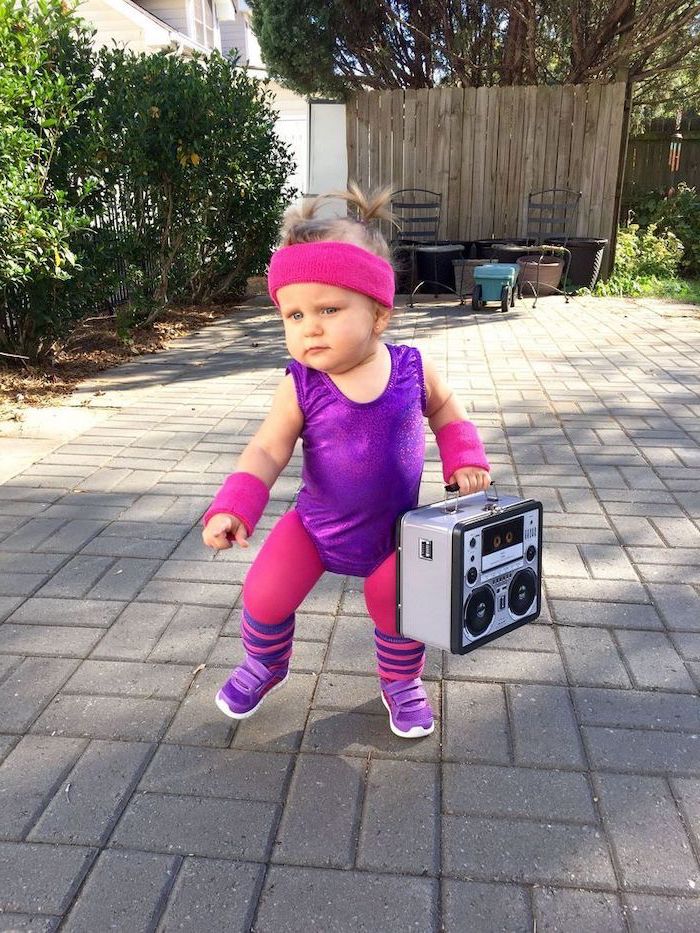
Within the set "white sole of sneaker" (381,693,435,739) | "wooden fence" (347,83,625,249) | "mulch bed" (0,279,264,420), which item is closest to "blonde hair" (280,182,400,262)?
"white sole of sneaker" (381,693,435,739)

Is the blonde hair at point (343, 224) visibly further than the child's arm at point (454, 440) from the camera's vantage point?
No

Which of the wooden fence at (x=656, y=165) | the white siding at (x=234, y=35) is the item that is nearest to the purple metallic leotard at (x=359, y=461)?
the wooden fence at (x=656, y=165)

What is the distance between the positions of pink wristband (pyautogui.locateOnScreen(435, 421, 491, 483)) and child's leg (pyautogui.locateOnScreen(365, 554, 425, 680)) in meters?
0.30

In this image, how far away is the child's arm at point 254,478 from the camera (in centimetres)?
196

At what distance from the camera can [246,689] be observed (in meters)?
2.29

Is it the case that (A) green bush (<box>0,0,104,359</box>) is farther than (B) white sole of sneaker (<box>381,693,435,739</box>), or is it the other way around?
(A) green bush (<box>0,0,104,359</box>)

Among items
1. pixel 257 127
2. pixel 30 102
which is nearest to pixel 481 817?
pixel 30 102

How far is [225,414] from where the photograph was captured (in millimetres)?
5500

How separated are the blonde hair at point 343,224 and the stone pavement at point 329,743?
4.40ft

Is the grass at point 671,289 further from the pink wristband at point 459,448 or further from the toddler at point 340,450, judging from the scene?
the toddler at point 340,450

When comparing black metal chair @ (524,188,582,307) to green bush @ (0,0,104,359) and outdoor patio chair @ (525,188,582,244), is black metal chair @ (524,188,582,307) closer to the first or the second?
outdoor patio chair @ (525,188,582,244)

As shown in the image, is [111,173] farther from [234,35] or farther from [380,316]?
[234,35]

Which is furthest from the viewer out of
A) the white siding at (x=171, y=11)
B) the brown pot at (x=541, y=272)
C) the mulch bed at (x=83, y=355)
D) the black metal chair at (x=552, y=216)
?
the white siding at (x=171, y=11)

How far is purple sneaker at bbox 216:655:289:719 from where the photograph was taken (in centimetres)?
229
